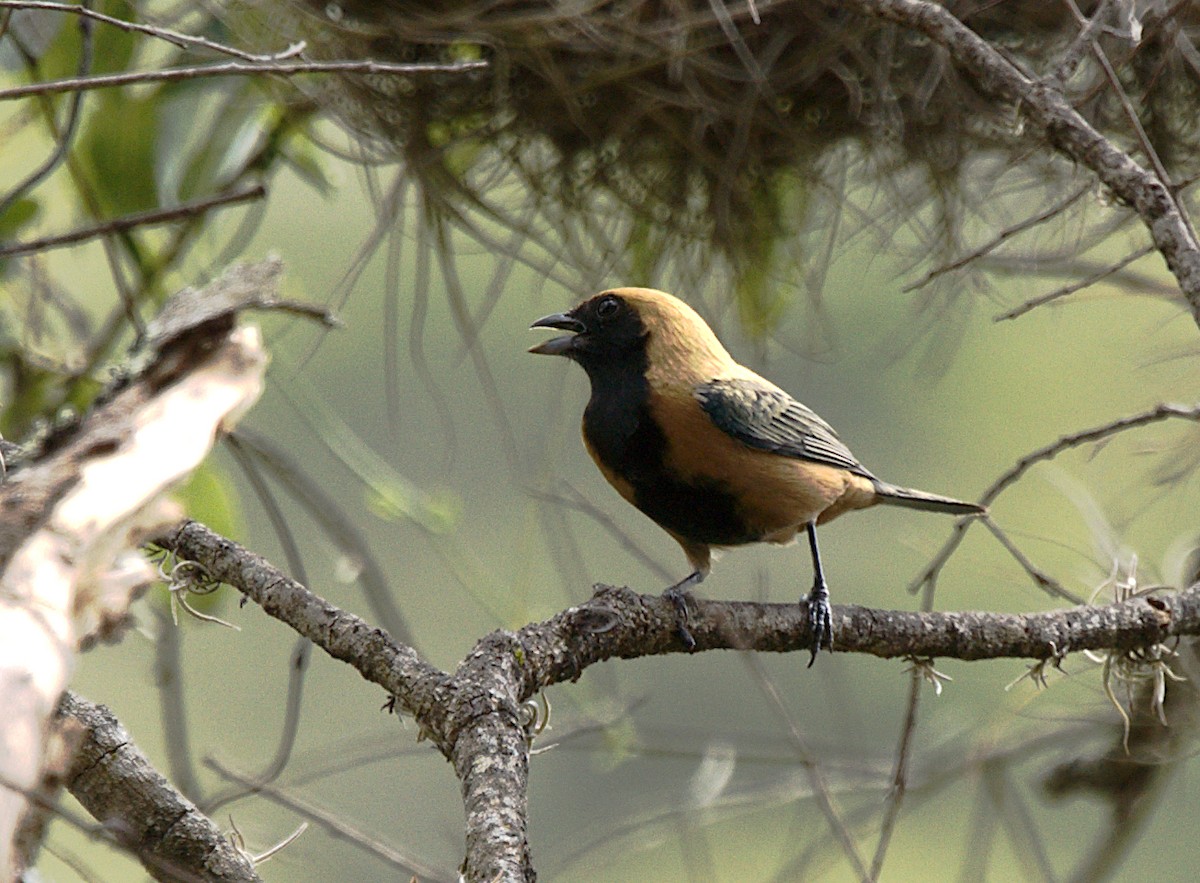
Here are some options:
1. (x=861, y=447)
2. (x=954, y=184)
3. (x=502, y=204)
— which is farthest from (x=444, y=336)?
(x=954, y=184)

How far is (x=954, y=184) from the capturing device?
1621 mm

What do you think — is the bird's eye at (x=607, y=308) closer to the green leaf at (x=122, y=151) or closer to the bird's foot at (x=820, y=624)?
the bird's foot at (x=820, y=624)

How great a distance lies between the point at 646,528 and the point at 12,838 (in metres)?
3.98

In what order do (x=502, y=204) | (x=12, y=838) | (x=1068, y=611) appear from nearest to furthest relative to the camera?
(x=12, y=838) < (x=1068, y=611) < (x=502, y=204)

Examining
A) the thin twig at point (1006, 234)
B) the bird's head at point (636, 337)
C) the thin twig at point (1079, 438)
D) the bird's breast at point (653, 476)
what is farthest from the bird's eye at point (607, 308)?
the thin twig at point (1079, 438)

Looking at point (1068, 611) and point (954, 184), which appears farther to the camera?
point (954, 184)

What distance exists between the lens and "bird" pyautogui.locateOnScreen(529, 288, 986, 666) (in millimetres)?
1417

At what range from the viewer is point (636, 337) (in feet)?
4.95

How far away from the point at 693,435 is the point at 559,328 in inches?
10.0

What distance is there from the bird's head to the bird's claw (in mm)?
434

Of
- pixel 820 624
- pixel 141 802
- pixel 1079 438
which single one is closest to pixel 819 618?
pixel 820 624

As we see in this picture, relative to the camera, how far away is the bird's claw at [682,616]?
1.08 m

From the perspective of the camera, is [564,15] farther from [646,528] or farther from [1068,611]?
[646,528]

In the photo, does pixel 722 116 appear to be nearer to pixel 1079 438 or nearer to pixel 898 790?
pixel 1079 438
